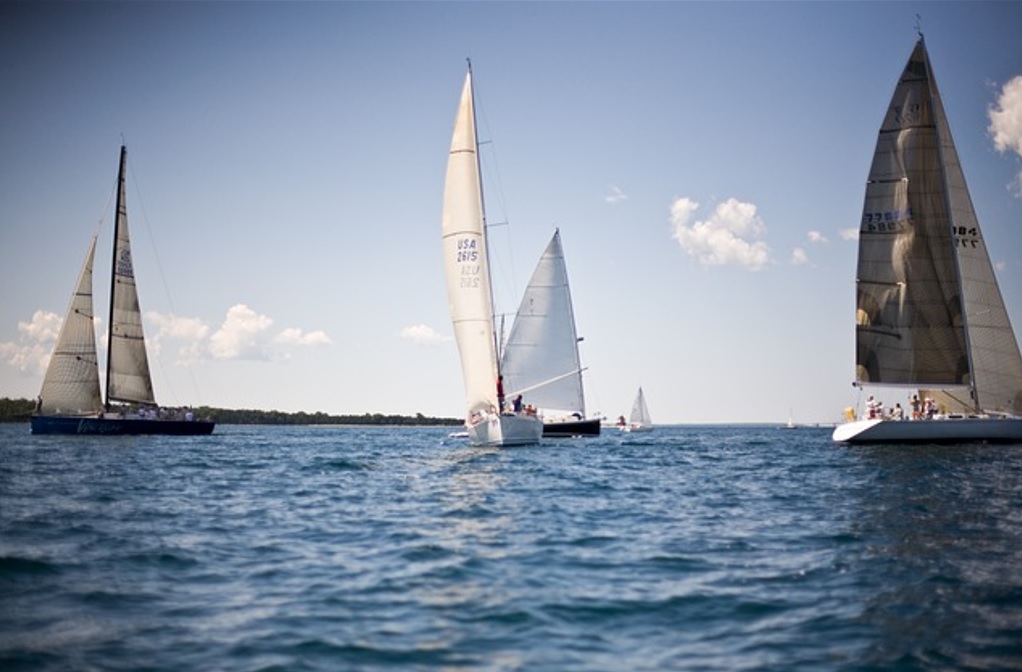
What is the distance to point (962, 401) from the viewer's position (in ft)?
142

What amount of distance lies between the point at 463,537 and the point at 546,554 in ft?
6.72

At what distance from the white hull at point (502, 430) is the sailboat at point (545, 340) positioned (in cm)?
1560

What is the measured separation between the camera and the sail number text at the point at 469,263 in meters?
41.3

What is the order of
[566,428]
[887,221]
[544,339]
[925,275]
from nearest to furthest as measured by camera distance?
[925,275] < [887,221] < [544,339] < [566,428]

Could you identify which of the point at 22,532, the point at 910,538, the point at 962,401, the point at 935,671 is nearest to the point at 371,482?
the point at 22,532

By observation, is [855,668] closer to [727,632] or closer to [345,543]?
[727,632]

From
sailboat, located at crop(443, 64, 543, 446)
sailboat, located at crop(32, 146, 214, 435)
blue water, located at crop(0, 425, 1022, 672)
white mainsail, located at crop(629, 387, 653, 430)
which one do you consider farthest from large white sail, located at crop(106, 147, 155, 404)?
white mainsail, located at crop(629, 387, 653, 430)

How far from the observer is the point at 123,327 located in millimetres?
56531

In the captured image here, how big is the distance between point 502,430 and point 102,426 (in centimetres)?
3078

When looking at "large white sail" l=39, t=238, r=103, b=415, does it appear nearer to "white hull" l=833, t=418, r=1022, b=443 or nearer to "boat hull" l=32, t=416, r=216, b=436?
"boat hull" l=32, t=416, r=216, b=436

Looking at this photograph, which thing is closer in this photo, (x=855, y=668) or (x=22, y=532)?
(x=855, y=668)

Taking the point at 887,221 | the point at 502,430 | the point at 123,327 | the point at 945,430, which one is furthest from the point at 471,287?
the point at 123,327

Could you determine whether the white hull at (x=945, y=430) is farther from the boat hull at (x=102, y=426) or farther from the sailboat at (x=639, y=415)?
the sailboat at (x=639, y=415)

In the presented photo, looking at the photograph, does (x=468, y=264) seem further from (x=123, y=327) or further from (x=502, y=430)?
(x=123, y=327)
